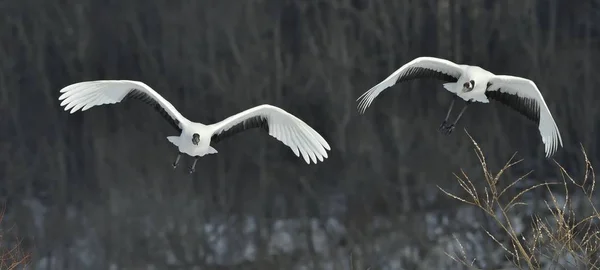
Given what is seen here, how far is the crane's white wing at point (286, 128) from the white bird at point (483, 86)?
2.21 ft

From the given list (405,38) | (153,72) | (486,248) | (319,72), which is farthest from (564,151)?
(153,72)

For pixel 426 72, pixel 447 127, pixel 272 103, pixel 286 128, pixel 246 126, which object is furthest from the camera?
pixel 272 103

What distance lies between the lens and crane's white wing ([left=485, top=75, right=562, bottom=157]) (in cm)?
677

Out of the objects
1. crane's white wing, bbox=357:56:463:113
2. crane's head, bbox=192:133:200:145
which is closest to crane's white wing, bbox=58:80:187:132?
crane's head, bbox=192:133:200:145

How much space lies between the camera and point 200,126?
6953mm

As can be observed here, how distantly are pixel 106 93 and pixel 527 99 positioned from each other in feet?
10.8

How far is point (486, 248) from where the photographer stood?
10258 millimetres

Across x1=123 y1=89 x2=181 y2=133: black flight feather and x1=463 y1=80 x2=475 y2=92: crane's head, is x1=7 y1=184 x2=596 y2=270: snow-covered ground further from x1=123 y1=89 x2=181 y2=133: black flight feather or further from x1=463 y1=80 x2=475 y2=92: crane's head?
x1=463 y1=80 x2=475 y2=92: crane's head

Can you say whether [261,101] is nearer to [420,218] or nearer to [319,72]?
[319,72]

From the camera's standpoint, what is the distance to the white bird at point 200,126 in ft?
21.8

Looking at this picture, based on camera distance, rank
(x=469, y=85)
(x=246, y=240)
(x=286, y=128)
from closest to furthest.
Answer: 1. (x=286, y=128)
2. (x=469, y=85)
3. (x=246, y=240)

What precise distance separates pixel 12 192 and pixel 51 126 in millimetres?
909

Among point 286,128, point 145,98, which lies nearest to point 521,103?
point 286,128

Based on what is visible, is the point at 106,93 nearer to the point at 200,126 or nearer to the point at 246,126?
the point at 200,126
